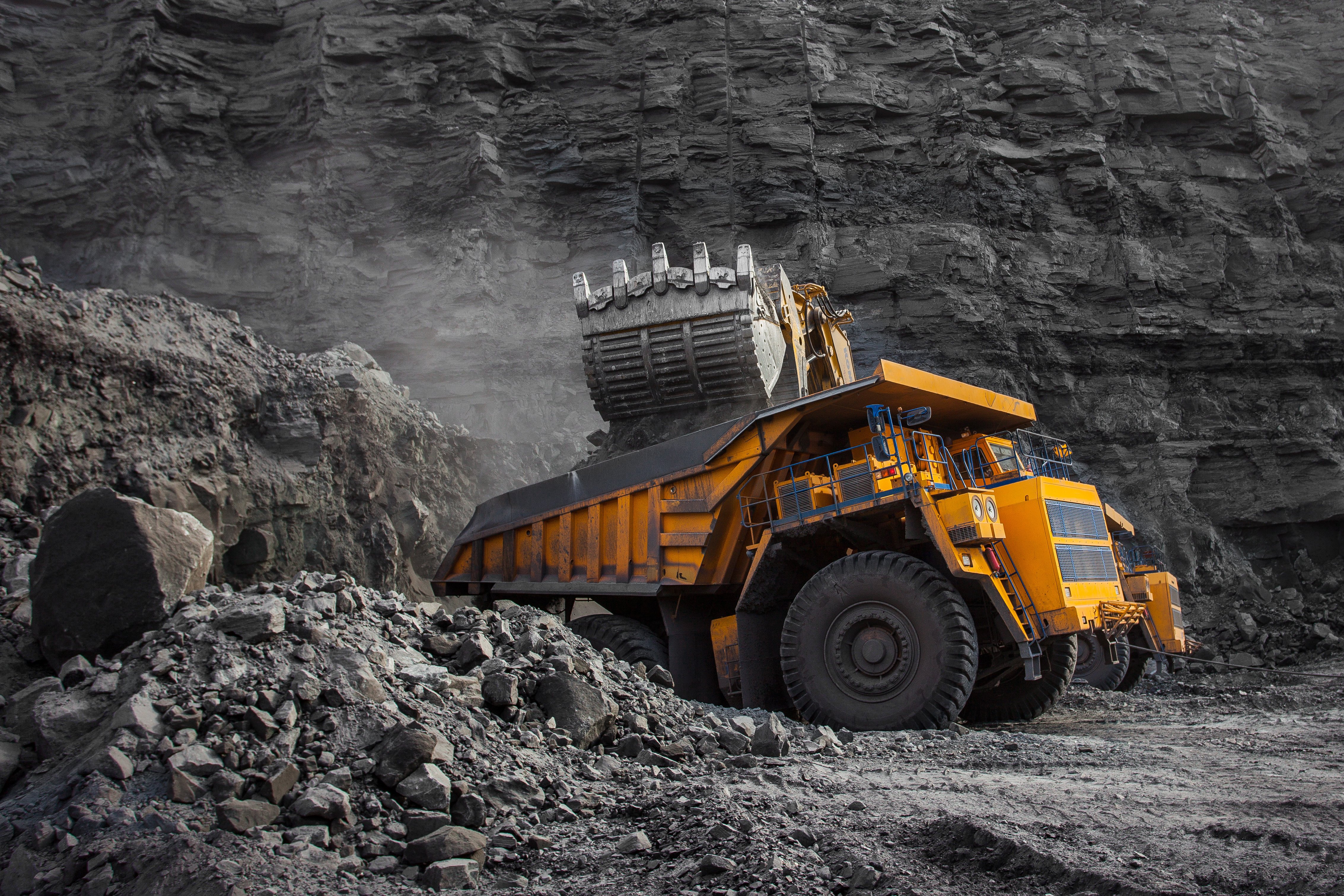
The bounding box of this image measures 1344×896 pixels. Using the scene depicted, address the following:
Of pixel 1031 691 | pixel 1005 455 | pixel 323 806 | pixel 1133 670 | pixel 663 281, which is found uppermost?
pixel 663 281

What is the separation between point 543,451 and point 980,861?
13.3 meters

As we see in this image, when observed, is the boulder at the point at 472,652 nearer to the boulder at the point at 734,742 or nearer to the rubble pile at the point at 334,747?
the rubble pile at the point at 334,747

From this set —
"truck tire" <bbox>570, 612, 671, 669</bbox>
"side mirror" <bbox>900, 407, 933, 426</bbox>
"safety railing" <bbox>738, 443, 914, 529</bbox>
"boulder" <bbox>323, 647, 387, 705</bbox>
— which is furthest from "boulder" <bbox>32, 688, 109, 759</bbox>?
"side mirror" <bbox>900, 407, 933, 426</bbox>

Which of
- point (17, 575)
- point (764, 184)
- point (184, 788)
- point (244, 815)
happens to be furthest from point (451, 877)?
point (764, 184)

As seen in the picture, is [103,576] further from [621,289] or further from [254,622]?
[621,289]

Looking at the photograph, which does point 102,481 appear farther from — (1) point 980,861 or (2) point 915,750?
(1) point 980,861

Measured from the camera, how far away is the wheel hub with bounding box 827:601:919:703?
18.9 feet

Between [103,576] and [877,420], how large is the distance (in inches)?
189

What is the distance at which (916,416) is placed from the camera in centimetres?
668

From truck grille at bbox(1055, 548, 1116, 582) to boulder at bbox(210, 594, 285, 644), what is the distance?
4.49 metres

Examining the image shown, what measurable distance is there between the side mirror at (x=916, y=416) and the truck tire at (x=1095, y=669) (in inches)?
147

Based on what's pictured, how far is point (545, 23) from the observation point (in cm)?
2161

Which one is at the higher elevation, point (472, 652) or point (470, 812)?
point (472, 652)

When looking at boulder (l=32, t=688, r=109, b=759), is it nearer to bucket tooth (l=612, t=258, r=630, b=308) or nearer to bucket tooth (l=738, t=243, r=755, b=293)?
bucket tooth (l=612, t=258, r=630, b=308)
